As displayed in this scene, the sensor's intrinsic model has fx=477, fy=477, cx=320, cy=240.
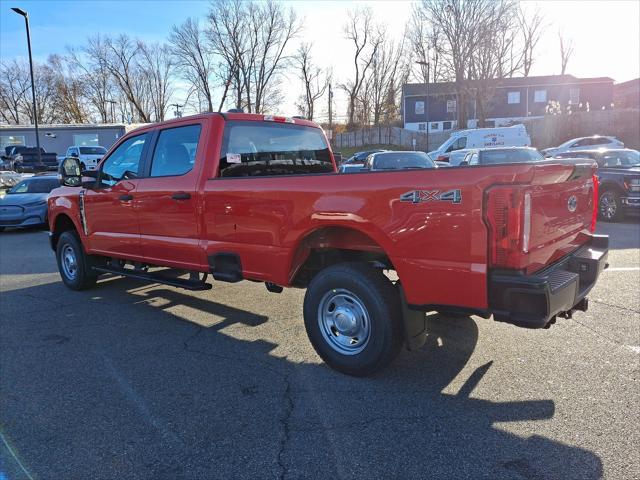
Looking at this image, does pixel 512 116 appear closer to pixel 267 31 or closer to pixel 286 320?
pixel 267 31

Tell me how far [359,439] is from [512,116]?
60299mm

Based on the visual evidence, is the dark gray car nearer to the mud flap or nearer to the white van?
the mud flap

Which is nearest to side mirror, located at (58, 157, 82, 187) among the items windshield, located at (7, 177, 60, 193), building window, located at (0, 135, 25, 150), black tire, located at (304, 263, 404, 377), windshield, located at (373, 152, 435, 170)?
black tire, located at (304, 263, 404, 377)

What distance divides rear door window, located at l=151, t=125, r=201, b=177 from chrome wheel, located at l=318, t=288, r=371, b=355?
6.66 feet

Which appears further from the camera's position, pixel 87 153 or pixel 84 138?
pixel 84 138

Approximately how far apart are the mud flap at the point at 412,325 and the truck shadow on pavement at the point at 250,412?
0.36 metres

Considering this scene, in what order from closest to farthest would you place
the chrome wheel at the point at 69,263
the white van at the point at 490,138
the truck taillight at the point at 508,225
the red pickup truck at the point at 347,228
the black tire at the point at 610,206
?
the truck taillight at the point at 508,225 < the red pickup truck at the point at 347,228 < the chrome wheel at the point at 69,263 < the black tire at the point at 610,206 < the white van at the point at 490,138

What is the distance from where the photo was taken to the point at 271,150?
5.03 metres

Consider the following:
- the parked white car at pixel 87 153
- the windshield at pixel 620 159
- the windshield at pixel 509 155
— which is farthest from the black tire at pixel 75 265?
the parked white car at pixel 87 153

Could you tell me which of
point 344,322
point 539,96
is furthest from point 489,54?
point 344,322

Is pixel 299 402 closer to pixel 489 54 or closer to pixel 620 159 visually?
pixel 620 159

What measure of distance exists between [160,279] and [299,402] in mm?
2539

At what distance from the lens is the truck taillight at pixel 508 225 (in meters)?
2.76

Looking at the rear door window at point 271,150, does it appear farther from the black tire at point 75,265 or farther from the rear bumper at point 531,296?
the black tire at point 75,265
